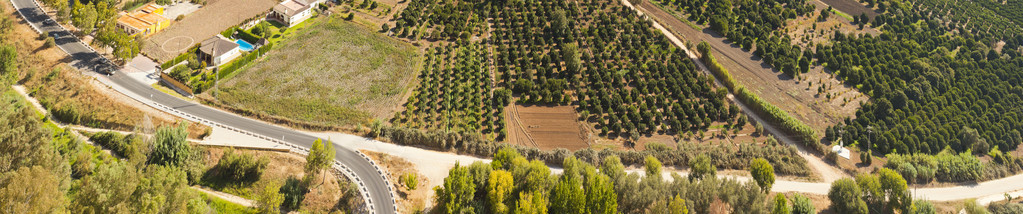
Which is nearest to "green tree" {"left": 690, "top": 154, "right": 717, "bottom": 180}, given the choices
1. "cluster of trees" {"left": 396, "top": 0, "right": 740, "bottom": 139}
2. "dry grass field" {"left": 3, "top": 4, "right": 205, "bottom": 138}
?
"cluster of trees" {"left": 396, "top": 0, "right": 740, "bottom": 139}

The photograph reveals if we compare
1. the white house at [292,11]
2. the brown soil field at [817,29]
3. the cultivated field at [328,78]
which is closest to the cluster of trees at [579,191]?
the cultivated field at [328,78]

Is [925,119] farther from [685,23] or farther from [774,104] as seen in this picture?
[685,23]

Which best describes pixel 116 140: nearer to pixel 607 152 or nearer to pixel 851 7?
pixel 607 152

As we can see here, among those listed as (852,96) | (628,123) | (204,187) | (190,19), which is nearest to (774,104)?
(852,96)

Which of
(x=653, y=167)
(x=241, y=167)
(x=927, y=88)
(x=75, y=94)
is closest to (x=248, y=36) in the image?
(x=75, y=94)

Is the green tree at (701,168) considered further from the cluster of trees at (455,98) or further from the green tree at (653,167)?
the cluster of trees at (455,98)

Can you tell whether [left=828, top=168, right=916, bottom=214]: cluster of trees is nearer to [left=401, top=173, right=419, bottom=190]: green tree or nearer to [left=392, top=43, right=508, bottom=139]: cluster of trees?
[left=392, top=43, right=508, bottom=139]: cluster of trees
